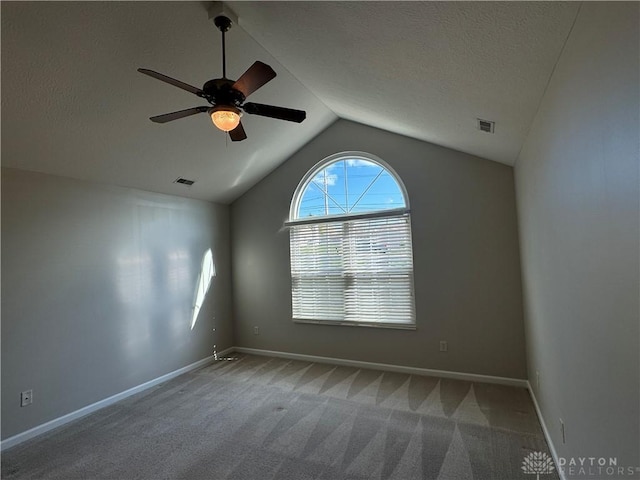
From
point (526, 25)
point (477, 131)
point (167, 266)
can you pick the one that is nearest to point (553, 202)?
point (526, 25)

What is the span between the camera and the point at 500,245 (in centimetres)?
354

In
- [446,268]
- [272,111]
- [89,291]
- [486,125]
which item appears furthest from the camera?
[446,268]

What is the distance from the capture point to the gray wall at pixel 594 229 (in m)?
1.00

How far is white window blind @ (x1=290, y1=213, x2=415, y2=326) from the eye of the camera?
13.2 feet

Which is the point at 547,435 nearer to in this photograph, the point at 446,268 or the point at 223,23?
the point at 446,268

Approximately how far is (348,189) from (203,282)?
2450 mm

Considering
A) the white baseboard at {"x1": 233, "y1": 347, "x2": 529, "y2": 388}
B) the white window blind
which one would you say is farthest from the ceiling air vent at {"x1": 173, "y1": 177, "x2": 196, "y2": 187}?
the white baseboard at {"x1": 233, "y1": 347, "x2": 529, "y2": 388}

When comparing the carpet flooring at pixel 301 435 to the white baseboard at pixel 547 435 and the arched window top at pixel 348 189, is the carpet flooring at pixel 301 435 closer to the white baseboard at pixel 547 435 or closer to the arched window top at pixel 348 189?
the white baseboard at pixel 547 435

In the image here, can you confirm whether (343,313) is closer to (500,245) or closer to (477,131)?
(500,245)

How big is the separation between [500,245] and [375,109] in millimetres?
1993

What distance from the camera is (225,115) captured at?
1.91 meters

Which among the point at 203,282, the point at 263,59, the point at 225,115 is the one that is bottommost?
the point at 203,282

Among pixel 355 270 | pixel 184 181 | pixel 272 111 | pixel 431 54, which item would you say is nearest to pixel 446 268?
pixel 355 270

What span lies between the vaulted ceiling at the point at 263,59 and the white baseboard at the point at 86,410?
2.28 meters
